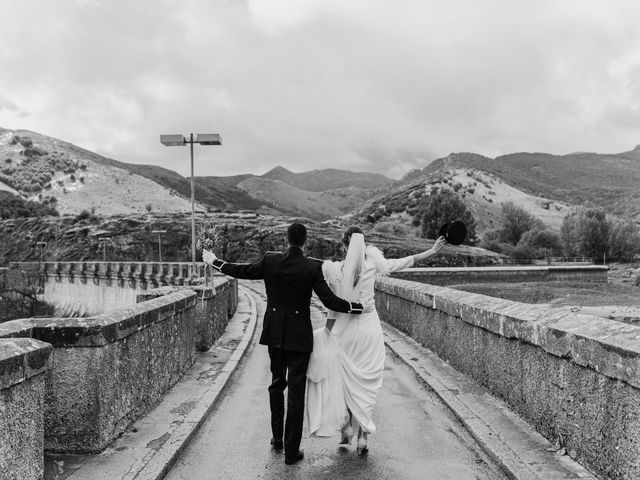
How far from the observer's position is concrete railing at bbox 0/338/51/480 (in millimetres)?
3502

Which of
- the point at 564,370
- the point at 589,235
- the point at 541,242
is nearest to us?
the point at 564,370

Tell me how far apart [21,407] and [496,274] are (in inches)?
1004

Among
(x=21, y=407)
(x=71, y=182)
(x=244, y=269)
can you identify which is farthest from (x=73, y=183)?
(x=21, y=407)

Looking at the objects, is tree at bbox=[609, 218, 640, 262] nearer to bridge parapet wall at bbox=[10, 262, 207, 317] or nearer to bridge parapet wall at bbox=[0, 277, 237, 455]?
bridge parapet wall at bbox=[10, 262, 207, 317]

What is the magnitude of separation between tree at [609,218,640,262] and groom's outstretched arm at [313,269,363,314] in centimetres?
5974

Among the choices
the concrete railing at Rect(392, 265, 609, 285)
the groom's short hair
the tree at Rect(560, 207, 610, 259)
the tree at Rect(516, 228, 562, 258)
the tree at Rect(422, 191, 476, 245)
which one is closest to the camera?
the groom's short hair

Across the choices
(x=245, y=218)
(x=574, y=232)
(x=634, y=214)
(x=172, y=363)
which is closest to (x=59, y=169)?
(x=245, y=218)

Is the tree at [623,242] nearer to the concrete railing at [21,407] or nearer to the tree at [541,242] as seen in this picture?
the tree at [541,242]

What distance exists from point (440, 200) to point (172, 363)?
73.8 meters

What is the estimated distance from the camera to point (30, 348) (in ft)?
12.5

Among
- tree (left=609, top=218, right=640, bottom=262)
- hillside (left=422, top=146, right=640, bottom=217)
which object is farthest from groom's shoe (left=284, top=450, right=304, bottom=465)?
hillside (left=422, top=146, right=640, bottom=217)

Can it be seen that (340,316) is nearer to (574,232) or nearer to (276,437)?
(276,437)

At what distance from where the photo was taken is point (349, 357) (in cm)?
550

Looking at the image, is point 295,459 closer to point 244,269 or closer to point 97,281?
point 244,269
